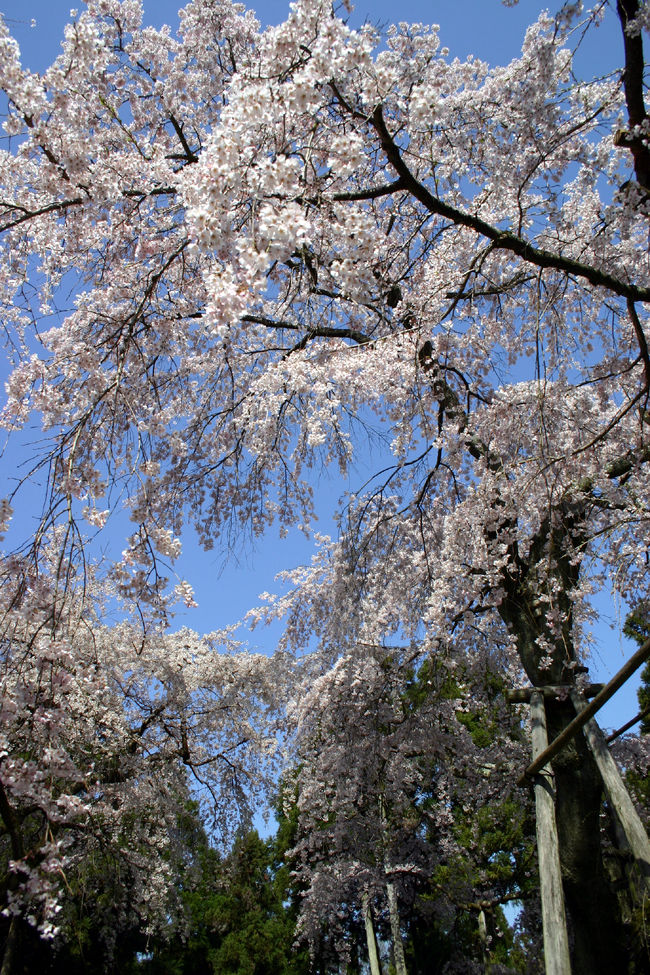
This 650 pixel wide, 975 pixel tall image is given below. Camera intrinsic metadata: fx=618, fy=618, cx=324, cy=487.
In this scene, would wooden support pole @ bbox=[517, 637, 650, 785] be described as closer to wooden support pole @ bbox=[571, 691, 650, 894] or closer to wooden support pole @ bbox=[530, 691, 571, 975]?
wooden support pole @ bbox=[530, 691, 571, 975]

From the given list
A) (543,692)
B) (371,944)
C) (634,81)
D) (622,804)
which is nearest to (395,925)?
(371,944)

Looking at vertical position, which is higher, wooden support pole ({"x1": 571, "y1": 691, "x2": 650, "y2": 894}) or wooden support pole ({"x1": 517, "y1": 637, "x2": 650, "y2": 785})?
wooden support pole ({"x1": 517, "y1": 637, "x2": 650, "y2": 785})

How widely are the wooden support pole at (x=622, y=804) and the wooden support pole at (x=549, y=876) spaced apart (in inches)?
13.0

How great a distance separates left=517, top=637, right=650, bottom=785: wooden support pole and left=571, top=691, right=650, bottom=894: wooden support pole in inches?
8.4

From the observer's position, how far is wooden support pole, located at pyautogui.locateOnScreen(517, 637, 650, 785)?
6.90 ft

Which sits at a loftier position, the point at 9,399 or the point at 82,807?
the point at 9,399

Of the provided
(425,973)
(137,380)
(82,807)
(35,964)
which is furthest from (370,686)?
(425,973)

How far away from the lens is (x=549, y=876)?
120 inches

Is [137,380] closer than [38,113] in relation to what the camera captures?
No

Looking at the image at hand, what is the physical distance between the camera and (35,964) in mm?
11727

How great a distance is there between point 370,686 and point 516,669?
1838mm

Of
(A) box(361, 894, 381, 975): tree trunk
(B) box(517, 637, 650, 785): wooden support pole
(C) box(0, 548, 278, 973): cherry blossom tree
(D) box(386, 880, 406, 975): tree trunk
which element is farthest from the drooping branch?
(A) box(361, 894, 381, 975): tree trunk

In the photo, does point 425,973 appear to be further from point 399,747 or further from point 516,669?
point 516,669

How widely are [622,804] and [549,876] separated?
1.95ft
